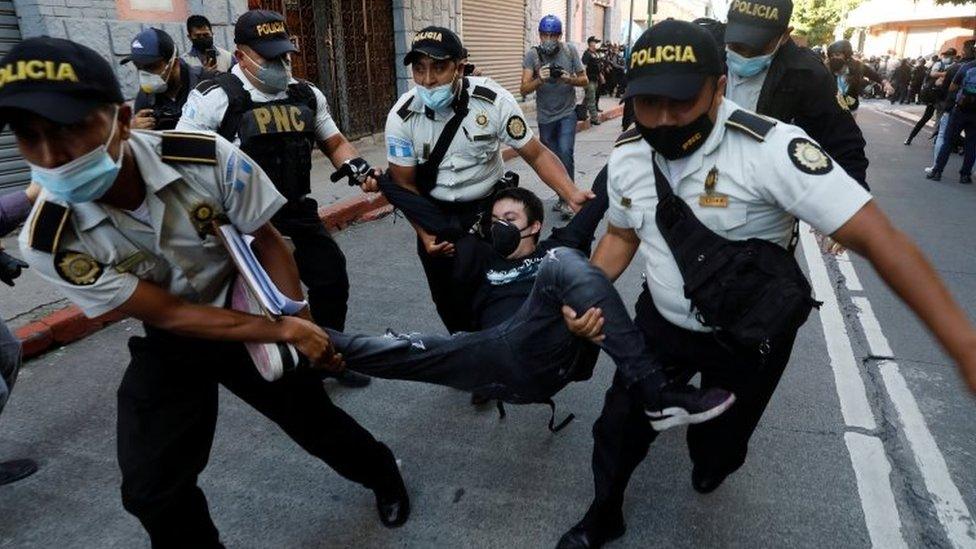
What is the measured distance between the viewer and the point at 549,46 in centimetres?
737

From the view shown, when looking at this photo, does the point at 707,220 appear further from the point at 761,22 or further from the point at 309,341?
the point at 761,22

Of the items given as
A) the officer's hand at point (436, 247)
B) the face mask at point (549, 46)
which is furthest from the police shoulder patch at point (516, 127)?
the face mask at point (549, 46)

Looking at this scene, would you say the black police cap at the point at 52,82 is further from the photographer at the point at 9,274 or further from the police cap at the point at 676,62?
the police cap at the point at 676,62

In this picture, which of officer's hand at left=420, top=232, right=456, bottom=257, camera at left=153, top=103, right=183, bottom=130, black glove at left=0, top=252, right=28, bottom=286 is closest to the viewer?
black glove at left=0, top=252, right=28, bottom=286

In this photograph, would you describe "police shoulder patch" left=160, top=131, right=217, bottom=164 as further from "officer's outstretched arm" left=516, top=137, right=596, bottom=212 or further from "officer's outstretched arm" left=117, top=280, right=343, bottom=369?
"officer's outstretched arm" left=516, top=137, right=596, bottom=212

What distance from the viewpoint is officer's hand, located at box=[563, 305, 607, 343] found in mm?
1924

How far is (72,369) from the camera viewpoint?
3623mm

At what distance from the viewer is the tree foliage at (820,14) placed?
147 ft

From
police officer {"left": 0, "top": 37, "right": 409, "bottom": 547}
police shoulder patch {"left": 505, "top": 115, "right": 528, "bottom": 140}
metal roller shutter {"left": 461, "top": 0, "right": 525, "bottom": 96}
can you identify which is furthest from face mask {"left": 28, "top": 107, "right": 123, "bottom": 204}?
metal roller shutter {"left": 461, "top": 0, "right": 525, "bottom": 96}

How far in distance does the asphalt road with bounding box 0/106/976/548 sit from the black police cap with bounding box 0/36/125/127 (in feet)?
5.29

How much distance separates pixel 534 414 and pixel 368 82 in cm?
861

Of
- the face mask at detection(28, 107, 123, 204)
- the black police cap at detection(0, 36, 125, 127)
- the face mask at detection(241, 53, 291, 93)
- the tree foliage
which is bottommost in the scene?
the face mask at detection(28, 107, 123, 204)

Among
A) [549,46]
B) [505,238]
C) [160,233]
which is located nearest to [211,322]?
[160,233]

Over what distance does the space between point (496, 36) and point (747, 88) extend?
1249 cm
